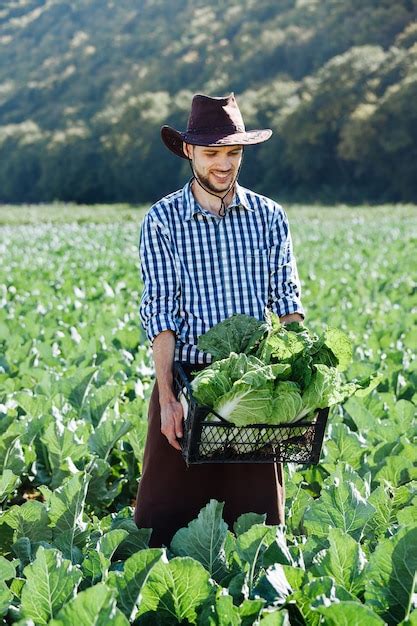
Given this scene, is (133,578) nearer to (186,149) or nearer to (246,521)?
(246,521)

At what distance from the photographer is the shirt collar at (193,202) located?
2915mm

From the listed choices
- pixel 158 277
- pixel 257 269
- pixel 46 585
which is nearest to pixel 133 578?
pixel 46 585

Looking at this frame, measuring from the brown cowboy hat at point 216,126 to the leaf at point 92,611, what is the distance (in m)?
1.44

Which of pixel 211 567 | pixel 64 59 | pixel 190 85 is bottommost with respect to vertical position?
pixel 211 567

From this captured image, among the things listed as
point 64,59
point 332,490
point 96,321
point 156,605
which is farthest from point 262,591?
point 64,59

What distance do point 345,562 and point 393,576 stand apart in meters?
0.16

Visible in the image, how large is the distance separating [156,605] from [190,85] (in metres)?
64.0

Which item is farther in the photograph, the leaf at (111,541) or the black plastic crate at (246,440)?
the leaf at (111,541)

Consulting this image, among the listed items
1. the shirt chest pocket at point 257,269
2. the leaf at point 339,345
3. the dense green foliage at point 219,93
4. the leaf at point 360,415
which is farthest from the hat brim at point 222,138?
the dense green foliage at point 219,93

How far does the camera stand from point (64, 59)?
8206 cm

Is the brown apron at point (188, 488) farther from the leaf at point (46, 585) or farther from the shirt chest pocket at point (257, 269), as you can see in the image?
the leaf at point (46, 585)

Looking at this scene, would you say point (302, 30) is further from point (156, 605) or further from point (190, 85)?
point (156, 605)

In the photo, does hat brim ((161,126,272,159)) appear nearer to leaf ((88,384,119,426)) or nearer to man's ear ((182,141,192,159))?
man's ear ((182,141,192,159))

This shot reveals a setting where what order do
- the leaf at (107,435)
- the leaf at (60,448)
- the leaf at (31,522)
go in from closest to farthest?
the leaf at (31,522), the leaf at (60,448), the leaf at (107,435)
